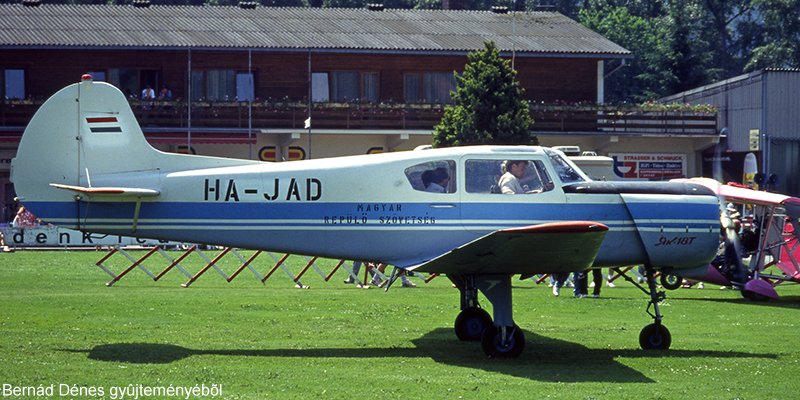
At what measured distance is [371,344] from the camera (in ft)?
50.9

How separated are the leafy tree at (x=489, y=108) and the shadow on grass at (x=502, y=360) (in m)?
22.6

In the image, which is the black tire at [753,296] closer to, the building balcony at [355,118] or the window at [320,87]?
the building balcony at [355,118]

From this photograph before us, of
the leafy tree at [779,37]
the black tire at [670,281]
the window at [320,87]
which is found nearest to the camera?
the black tire at [670,281]

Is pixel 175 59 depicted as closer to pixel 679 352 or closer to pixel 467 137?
pixel 467 137

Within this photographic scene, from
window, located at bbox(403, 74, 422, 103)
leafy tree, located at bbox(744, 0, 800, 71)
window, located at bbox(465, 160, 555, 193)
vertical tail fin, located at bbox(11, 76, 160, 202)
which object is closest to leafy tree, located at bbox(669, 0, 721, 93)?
Answer: leafy tree, located at bbox(744, 0, 800, 71)

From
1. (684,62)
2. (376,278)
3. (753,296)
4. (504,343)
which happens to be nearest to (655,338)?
(504,343)

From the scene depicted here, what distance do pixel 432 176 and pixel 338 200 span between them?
3.98 ft

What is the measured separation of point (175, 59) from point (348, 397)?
36213mm

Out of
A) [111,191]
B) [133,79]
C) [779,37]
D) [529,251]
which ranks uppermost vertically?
[779,37]

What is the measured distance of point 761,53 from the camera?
70.6 meters

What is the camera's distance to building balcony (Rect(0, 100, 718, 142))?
4247 cm

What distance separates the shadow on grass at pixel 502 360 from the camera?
13430 mm

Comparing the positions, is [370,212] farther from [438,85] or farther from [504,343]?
[438,85]

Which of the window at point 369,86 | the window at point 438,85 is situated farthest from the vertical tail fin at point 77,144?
the window at point 438,85
